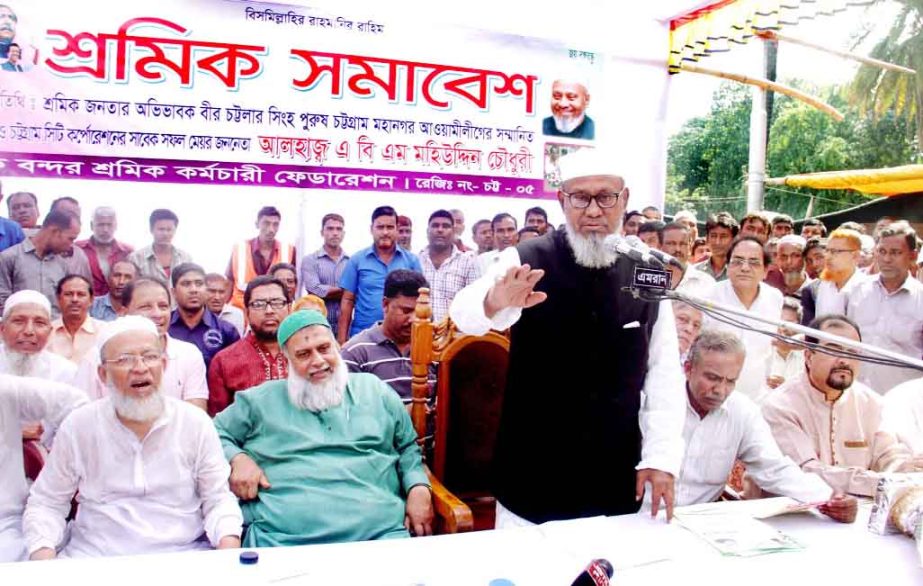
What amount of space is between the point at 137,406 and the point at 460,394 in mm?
1097

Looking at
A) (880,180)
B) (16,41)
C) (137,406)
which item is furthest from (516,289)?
(880,180)

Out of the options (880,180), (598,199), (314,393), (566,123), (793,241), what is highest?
(880,180)

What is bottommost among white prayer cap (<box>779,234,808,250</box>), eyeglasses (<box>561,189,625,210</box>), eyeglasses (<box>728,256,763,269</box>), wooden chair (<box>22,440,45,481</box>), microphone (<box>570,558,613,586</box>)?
wooden chair (<box>22,440,45,481</box>)

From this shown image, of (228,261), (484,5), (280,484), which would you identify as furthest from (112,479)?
(484,5)

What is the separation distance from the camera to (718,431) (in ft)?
7.58

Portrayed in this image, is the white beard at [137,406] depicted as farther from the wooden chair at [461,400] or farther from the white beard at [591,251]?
the white beard at [591,251]

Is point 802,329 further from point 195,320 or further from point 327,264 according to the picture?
point 327,264

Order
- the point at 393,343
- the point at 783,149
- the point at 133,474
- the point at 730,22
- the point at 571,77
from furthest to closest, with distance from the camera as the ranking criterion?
the point at 783,149 < the point at 571,77 < the point at 730,22 < the point at 393,343 < the point at 133,474

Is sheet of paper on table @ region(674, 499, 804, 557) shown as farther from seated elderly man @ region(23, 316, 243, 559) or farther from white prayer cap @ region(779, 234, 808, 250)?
white prayer cap @ region(779, 234, 808, 250)

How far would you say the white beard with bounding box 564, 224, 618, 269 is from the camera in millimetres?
1903

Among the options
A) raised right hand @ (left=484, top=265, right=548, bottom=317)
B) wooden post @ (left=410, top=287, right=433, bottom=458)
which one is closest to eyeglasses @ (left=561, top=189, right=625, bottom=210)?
raised right hand @ (left=484, top=265, right=548, bottom=317)

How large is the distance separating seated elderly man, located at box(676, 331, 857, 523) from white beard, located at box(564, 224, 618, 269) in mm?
652

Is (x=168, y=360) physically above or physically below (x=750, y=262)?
below

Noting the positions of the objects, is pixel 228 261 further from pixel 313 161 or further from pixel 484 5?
pixel 484 5
